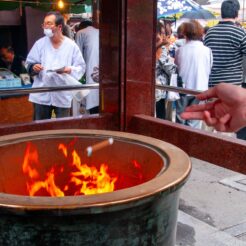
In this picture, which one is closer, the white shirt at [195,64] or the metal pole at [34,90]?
the metal pole at [34,90]

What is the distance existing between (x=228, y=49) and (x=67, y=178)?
12.0 feet

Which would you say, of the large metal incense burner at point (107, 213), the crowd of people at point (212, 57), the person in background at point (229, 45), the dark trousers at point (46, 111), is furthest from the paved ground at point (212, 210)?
the dark trousers at point (46, 111)

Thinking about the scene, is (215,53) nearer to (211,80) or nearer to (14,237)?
(211,80)

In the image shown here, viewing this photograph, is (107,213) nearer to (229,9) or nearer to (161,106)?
(229,9)

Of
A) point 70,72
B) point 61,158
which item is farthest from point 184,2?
point 61,158

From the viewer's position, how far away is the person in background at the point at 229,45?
5.48 m

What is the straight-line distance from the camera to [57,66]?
18.1ft

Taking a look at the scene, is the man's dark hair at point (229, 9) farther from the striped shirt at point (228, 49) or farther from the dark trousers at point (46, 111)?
the dark trousers at point (46, 111)

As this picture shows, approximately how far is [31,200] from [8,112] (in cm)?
533

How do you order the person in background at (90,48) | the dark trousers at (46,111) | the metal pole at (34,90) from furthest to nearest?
1. the person in background at (90,48)
2. the dark trousers at (46,111)
3. the metal pole at (34,90)

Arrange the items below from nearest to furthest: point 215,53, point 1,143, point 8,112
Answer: point 1,143, point 215,53, point 8,112

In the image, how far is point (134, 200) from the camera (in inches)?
66.8

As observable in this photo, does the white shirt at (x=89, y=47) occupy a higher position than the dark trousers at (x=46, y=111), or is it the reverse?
the white shirt at (x=89, y=47)

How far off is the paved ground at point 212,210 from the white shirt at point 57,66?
1.92m
